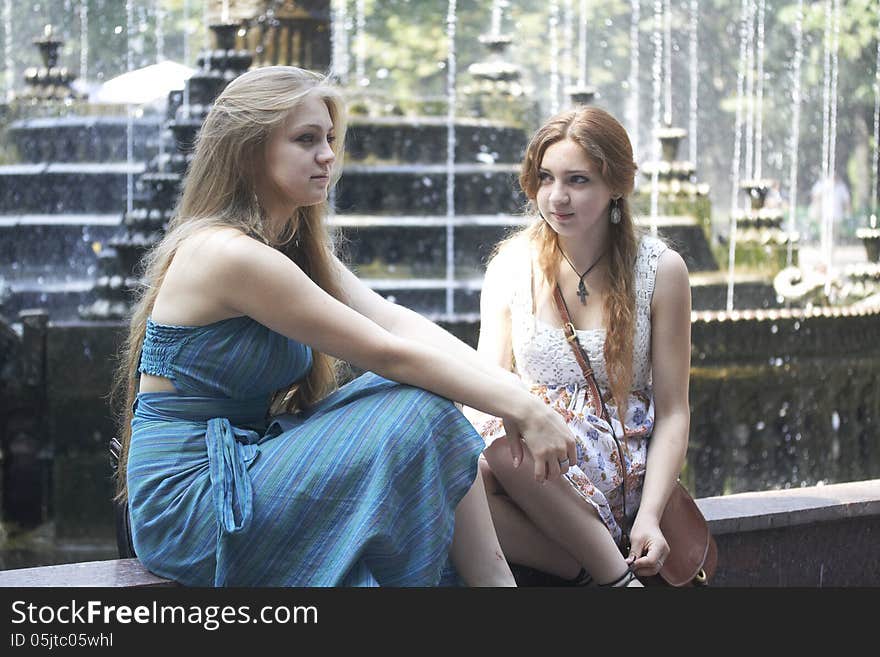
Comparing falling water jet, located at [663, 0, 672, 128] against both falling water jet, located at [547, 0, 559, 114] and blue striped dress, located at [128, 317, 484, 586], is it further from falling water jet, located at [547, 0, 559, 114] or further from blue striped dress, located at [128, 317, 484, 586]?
blue striped dress, located at [128, 317, 484, 586]

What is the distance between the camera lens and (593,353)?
10.5 feet

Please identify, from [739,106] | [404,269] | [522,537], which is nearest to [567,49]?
[739,106]

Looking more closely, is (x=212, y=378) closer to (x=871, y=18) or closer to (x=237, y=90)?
(x=237, y=90)

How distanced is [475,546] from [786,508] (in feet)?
4.24

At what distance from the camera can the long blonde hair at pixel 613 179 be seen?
3.15m

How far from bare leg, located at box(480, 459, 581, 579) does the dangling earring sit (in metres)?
0.70

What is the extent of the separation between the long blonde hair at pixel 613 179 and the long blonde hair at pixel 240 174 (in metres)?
0.50

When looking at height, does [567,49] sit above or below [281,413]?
above

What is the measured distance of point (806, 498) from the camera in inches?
151

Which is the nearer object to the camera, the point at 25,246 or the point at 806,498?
the point at 806,498

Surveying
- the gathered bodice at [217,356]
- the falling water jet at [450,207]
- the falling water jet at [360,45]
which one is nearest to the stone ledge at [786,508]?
the gathered bodice at [217,356]

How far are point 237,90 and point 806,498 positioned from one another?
81.5 inches

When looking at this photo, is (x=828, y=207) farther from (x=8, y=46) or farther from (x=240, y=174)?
(x=240, y=174)

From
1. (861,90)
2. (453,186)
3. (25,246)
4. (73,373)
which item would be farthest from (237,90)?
(861,90)
